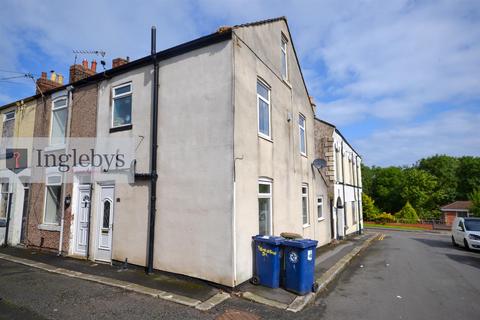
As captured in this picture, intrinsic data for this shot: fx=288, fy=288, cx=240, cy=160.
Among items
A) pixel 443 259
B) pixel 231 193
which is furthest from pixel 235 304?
pixel 443 259

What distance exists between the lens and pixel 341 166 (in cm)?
2005

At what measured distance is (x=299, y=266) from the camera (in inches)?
258

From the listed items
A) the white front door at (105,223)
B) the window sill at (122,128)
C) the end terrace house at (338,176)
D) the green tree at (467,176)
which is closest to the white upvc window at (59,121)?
the window sill at (122,128)

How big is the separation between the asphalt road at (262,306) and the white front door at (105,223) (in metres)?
1.43

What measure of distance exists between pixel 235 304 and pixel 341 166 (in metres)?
16.1

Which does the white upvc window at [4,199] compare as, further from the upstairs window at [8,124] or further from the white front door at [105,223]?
the white front door at [105,223]

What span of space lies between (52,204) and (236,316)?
9105 mm

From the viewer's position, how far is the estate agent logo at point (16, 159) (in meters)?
12.2

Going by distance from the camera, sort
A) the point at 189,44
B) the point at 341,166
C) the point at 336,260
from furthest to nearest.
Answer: the point at 341,166 < the point at 336,260 < the point at 189,44

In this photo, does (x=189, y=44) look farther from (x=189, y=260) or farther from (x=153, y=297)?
(x=153, y=297)

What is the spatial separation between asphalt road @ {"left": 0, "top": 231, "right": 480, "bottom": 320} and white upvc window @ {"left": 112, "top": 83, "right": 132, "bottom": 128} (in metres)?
4.70

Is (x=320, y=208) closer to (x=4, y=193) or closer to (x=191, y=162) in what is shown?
(x=191, y=162)

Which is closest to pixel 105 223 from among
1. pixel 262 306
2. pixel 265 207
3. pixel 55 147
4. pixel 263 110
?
pixel 55 147

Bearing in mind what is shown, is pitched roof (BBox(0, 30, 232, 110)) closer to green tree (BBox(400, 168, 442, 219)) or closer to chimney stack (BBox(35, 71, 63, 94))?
chimney stack (BBox(35, 71, 63, 94))
